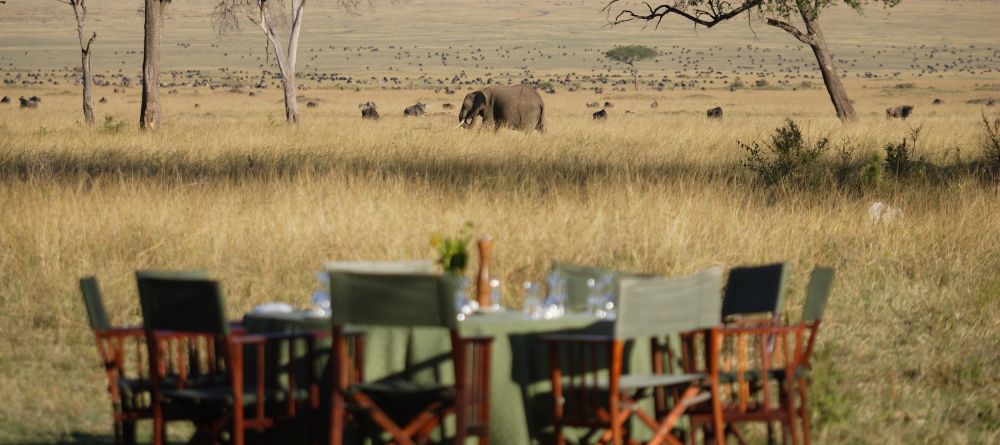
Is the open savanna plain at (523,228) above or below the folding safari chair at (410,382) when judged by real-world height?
below

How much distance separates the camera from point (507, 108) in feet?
94.2

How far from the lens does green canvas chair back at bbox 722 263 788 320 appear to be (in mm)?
6574

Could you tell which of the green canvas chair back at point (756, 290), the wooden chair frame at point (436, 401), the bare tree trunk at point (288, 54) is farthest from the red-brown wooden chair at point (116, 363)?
the bare tree trunk at point (288, 54)

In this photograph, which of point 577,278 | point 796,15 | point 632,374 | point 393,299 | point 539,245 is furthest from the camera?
point 796,15

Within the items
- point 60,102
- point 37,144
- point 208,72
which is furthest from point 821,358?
point 208,72

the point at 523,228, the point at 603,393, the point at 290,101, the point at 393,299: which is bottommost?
the point at 290,101

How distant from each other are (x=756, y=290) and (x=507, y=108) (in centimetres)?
2210

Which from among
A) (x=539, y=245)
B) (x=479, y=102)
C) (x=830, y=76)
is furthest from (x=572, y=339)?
(x=830, y=76)

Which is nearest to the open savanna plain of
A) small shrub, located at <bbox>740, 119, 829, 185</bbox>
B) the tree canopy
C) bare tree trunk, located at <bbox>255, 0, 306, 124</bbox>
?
small shrub, located at <bbox>740, 119, 829, 185</bbox>

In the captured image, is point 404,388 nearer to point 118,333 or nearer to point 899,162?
point 118,333

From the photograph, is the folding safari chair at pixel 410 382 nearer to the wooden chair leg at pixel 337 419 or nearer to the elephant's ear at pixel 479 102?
the wooden chair leg at pixel 337 419

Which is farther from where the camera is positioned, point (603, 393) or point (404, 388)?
point (603, 393)

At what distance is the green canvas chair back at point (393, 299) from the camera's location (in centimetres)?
514

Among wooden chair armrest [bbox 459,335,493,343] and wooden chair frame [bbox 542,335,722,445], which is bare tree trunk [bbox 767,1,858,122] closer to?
wooden chair frame [bbox 542,335,722,445]
